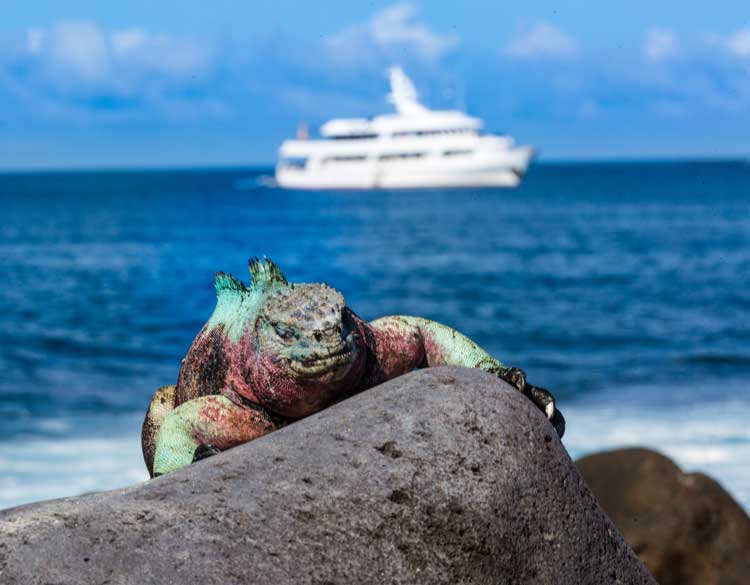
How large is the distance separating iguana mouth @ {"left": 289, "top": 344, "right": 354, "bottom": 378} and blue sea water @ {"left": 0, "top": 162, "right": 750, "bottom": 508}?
6.66 metres

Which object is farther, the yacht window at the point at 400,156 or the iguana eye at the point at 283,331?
the yacht window at the point at 400,156

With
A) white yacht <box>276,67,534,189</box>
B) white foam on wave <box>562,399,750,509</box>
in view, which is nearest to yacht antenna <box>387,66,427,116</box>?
white yacht <box>276,67,534,189</box>

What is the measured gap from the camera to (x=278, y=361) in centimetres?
404

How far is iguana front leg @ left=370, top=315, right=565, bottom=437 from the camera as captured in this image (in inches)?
176

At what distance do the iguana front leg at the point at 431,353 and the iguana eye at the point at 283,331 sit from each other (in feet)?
1.71

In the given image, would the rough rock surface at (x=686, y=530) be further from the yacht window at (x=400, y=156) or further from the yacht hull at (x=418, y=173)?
the yacht window at (x=400, y=156)

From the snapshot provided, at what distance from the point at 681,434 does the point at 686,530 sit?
6.76m

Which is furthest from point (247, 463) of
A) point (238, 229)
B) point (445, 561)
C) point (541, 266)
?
point (238, 229)

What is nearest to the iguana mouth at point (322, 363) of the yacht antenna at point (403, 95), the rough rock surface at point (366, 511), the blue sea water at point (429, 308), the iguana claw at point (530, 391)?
the rough rock surface at point (366, 511)

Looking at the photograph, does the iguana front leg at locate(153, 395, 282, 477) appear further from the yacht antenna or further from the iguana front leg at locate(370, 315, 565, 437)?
the yacht antenna

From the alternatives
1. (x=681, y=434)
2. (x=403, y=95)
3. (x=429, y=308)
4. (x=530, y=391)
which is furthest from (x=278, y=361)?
(x=403, y=95)

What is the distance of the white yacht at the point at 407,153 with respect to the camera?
85562 mm

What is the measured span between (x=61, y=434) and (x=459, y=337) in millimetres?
11963

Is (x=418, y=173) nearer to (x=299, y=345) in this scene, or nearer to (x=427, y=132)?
(x=427, y=132)
